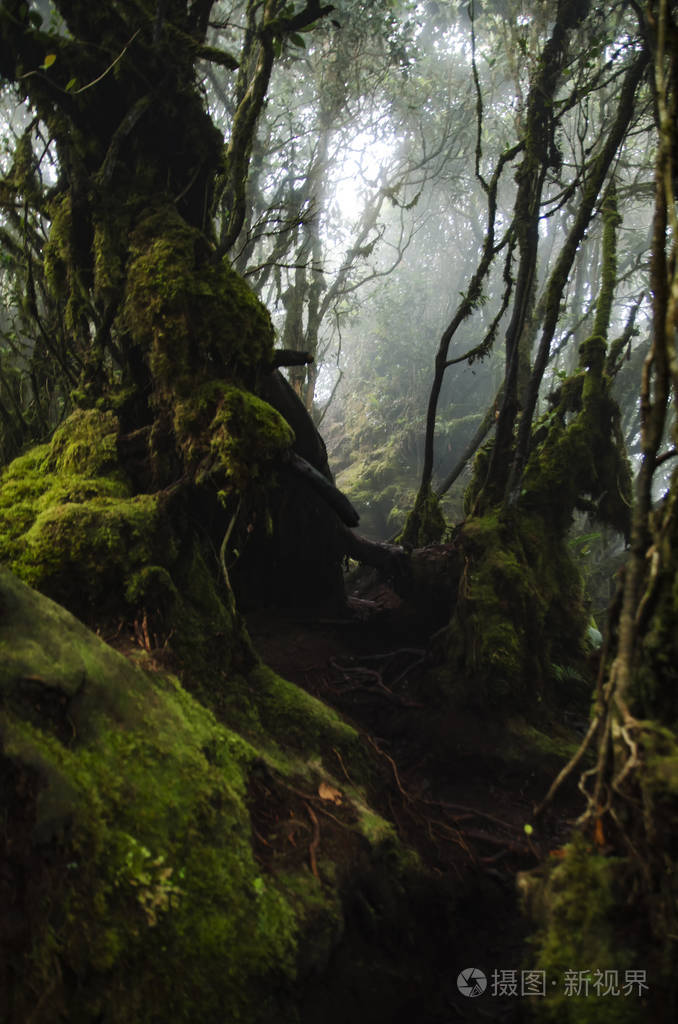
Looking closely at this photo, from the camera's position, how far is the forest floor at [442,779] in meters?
2.90

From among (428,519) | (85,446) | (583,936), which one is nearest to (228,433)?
(85,446)

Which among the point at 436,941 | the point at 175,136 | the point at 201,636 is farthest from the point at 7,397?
the point at 436,941

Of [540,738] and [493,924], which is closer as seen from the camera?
[493,924]

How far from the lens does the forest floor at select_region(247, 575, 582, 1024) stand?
290 cm

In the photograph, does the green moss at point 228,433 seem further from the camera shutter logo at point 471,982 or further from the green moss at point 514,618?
the camera shutter logo at point 471,982

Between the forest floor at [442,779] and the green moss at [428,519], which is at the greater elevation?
the green moss at [428,519]

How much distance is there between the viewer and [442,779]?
438 centimetres

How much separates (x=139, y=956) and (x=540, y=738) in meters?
3.59

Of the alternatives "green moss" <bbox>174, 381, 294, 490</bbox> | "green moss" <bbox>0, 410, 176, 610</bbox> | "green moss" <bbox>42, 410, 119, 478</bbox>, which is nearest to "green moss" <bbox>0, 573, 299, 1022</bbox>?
"green moss" <bbox>0, 410, 176, 610</bbox>

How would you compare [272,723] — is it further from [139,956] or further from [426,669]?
[426,669]

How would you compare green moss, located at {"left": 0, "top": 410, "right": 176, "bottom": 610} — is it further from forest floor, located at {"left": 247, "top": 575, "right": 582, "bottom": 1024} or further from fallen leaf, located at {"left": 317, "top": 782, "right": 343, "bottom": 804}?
forest floor, located at {"left": 247, "top": 575, "right": 582, "bottom": 1024}

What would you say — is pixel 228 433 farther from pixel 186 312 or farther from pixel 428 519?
pixel 428 519

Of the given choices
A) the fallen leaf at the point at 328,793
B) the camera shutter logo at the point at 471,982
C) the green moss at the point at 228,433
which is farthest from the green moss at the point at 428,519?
the camera shutter logo at the point at 471,982

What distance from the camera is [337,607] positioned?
624 centimetres
